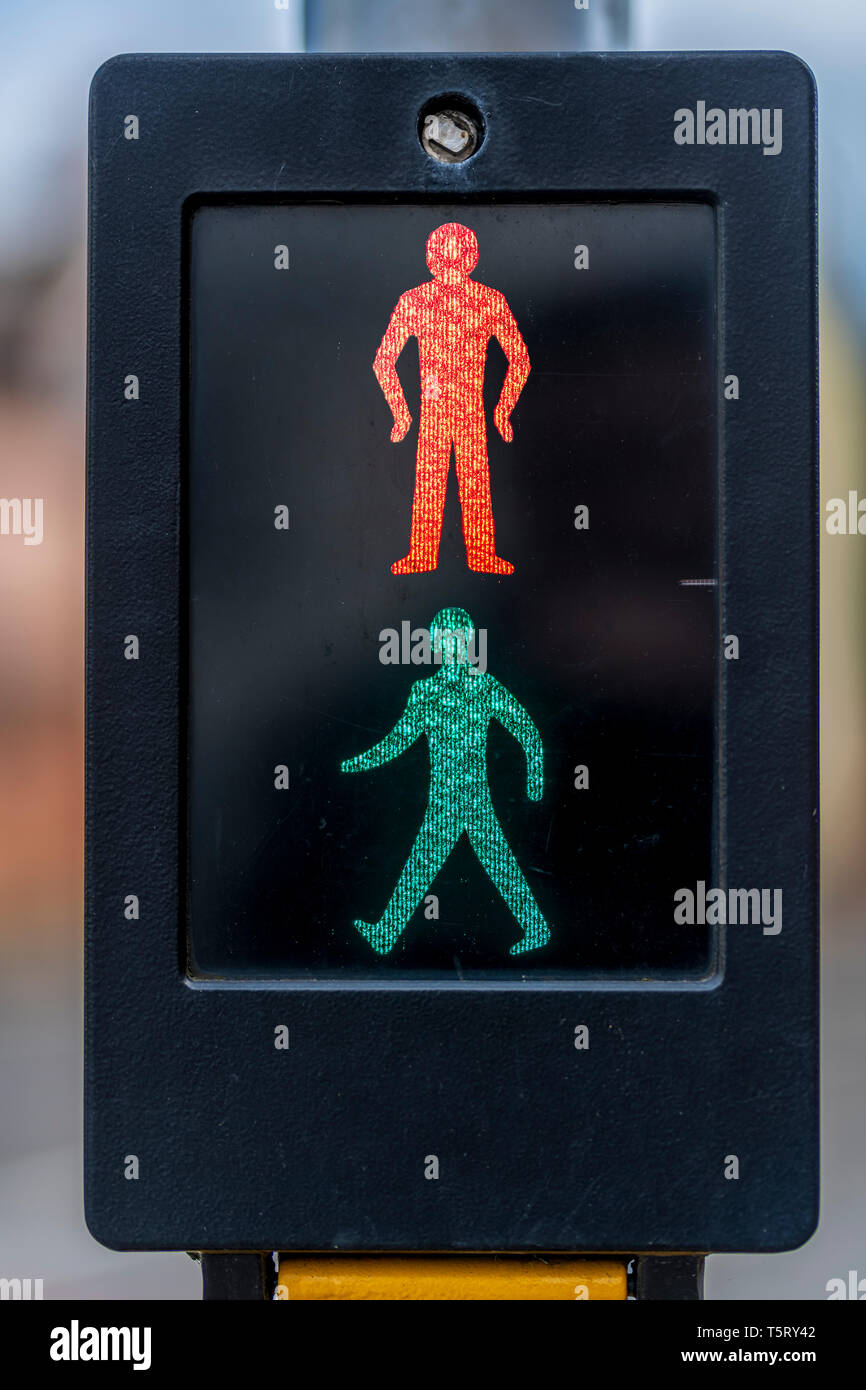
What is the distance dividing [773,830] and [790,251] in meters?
0.45

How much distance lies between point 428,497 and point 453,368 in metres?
0.10

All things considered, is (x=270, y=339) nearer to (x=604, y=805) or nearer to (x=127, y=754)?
(x=127, y=754)

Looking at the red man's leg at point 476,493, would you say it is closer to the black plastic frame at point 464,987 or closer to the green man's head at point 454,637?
the green man's head at point 454,637

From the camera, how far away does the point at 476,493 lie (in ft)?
3.28

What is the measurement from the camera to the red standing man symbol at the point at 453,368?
1.00 metres

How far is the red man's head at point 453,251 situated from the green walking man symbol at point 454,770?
0.87 ft

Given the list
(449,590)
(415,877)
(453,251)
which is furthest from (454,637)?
(453,251)

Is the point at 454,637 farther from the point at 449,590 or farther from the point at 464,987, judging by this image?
the point at 464,987

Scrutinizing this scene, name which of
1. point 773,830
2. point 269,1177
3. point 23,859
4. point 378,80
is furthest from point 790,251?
point 23,859

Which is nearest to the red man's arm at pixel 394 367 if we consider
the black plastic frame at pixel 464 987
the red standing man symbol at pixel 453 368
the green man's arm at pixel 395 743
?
the red standing man symbol at pixel 453 368

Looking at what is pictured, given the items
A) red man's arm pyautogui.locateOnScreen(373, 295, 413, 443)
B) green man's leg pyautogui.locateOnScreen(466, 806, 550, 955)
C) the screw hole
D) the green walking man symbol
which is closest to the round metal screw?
the screw hole

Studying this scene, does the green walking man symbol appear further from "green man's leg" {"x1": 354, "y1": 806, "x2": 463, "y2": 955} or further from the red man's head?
the red man's head

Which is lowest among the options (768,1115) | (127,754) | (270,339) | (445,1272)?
(445,1272)

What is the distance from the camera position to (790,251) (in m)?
0.98
